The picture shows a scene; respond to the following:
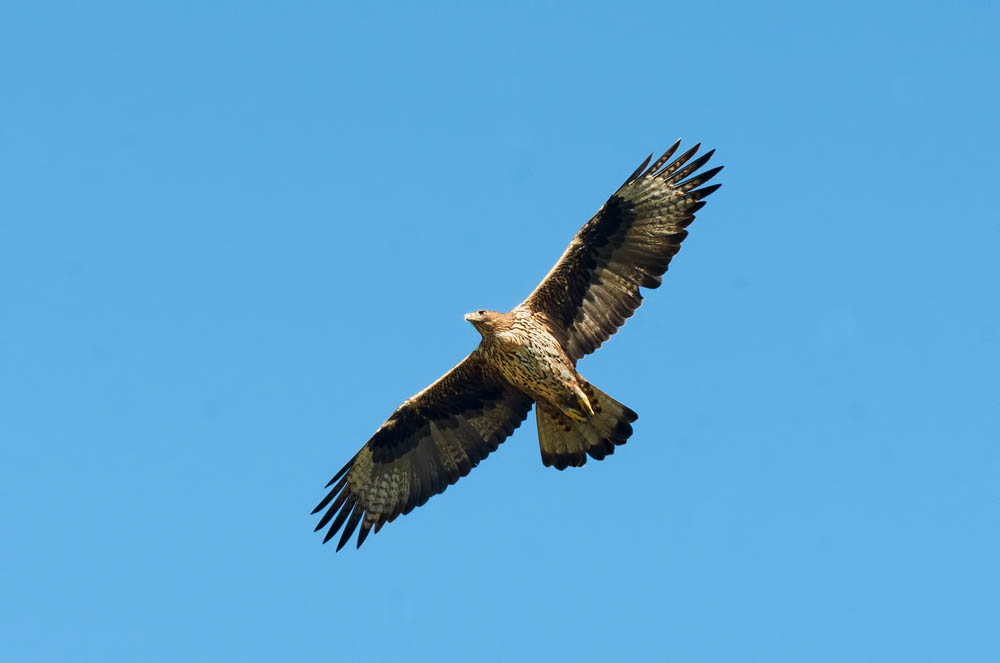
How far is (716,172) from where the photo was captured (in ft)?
49.4

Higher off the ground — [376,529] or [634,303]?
[634,303]

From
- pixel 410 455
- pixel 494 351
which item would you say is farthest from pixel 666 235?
pixel 410 455

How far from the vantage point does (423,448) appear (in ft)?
52.3

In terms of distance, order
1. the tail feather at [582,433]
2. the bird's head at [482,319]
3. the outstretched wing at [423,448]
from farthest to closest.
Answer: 1. the outstretched wing at [423,448]
2. the tail feather at [582,433]
3. the bird's head at [482,319]

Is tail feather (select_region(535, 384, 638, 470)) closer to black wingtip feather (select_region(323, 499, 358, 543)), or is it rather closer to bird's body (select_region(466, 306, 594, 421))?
bird's body (select_region(466, 306, 594, 421))

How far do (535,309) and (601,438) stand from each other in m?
1.43

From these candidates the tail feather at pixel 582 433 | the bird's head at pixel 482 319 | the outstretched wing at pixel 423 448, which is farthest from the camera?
the outstretched wing at pixel 423 448

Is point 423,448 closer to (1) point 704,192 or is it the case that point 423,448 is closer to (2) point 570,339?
(2) point 570,339

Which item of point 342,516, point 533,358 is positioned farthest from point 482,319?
point 342,516

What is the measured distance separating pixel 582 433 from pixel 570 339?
939 mm

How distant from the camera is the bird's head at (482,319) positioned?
1451 cm

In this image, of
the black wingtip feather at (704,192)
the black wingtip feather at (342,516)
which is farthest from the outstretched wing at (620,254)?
the black wingtip feather at (342,516)

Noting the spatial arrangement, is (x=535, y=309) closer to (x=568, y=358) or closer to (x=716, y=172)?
(x=568, y=358)

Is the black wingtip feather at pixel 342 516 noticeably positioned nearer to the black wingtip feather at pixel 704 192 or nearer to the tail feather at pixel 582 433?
the tail feather at pixel 582 433
